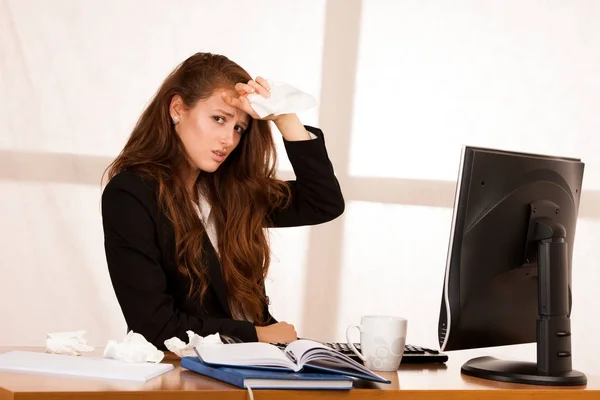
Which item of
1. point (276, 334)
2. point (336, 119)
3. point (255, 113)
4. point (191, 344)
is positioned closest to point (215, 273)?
point (276, 334)

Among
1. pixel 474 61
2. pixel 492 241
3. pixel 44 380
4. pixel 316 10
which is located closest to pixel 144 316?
pixel 44 380

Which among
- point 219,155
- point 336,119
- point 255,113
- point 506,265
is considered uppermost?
point 336,119

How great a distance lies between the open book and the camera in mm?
1329

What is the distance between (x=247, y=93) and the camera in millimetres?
2230

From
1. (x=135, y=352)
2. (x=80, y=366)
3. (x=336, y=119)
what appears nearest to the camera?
(x=80, y=366)

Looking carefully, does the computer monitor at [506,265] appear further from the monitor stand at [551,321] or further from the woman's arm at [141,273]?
the woman's arm at [141,273]

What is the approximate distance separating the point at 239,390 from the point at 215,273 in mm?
948

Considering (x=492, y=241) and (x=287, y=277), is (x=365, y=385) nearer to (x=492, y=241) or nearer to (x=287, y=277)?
(x=492, y=241)

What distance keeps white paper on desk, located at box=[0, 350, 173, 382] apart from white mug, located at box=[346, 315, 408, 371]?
15.7 inches

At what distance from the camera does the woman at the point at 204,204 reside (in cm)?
202

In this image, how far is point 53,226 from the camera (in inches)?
141

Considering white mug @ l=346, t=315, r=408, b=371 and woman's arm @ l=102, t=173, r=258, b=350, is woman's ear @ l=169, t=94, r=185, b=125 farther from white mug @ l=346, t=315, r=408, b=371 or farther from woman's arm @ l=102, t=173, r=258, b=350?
white mug @ l=346, t=315, r=408, b=371

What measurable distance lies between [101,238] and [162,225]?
1.56 meters

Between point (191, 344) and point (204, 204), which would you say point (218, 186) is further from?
point (191, 344)
